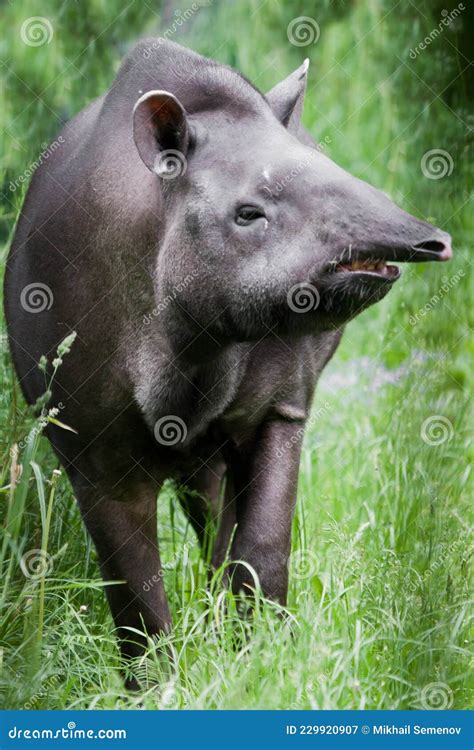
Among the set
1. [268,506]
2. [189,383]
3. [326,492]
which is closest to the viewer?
[189,383]

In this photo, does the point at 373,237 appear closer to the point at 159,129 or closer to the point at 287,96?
the point at 159,129

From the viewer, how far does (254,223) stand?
5070 millimetres

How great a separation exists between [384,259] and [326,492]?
8.95 feet

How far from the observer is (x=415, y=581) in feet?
13.9

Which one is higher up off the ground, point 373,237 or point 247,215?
point 373,237

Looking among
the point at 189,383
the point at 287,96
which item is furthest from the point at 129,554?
the point at 287,96

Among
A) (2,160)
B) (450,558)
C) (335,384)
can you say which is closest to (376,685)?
(450,558)

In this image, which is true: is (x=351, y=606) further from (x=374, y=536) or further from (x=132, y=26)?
(x=132, y=26)

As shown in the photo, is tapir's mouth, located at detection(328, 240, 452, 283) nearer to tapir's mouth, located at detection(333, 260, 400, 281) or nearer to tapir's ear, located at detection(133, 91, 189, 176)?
tapir's mouth, located at detection(333, 260, 400, 281)

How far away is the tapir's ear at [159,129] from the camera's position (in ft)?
16.9

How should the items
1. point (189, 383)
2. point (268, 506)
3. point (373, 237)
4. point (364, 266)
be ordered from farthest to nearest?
point (268, 506), point (189, 383), point (364, 266), point (373, 237)

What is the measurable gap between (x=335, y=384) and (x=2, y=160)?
315cm

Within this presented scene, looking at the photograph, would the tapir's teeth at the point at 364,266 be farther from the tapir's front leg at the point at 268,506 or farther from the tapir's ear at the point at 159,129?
the tapir's front leg at the point at 268,506

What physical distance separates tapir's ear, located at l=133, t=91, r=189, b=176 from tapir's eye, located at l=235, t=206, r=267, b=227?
37 cm
